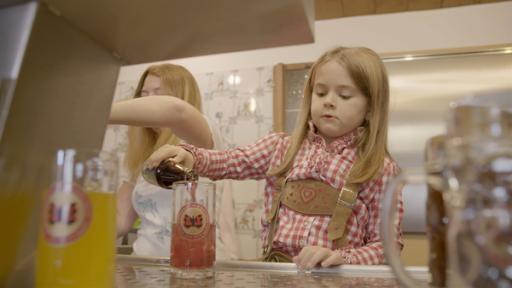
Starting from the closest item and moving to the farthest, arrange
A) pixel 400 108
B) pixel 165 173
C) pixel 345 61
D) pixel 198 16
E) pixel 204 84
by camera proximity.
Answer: pixel 198 16, pixel 165 173, pixel 345 61, pixel 400 108, pixel 204 84

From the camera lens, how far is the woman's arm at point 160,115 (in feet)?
2.62

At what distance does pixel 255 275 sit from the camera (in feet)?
2.03

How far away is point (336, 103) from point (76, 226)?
87 cm

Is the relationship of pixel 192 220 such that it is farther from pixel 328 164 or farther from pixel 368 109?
pixel 368 109

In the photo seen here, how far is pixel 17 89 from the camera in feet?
1.31

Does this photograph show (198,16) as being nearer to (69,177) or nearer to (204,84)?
(69,177)

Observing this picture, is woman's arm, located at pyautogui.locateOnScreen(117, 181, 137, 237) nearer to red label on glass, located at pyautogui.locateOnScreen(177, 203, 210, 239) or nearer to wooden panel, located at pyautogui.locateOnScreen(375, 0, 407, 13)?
red label on glass, located at pyautogui.locateOnScreen(177, 203, 210, 239)

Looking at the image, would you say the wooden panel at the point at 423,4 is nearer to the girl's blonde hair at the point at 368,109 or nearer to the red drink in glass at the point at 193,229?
the girl's blonde hair at the point at 368,109

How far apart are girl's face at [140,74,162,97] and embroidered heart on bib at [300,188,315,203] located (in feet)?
2.37

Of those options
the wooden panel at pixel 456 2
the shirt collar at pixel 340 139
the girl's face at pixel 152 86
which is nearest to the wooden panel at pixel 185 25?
the shirt collar at pixel 340 139

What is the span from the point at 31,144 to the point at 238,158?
33.6 inches

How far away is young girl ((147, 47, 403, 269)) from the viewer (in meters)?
1.09

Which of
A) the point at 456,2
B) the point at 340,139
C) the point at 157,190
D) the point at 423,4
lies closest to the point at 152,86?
the point at 157,190

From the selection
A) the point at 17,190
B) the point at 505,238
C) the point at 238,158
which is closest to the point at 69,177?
the point at 17,190
